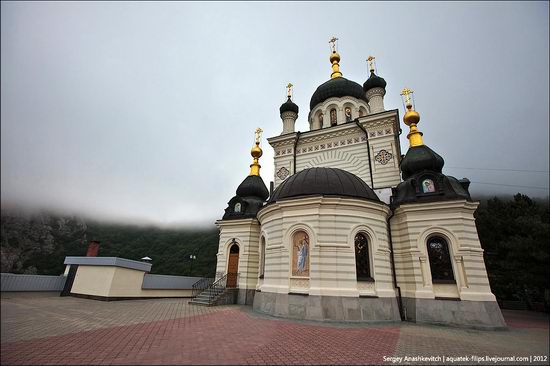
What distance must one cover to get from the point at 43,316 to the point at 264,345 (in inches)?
292

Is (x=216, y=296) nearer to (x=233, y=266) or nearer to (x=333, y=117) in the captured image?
(x=233, y=266)

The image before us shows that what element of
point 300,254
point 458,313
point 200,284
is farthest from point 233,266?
point 458,313

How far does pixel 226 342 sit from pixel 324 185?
25.9ft

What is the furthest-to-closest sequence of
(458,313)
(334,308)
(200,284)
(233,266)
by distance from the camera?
→ (200,284) < (233,266) < (458,313) < (334,308)

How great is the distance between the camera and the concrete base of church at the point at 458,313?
991cm

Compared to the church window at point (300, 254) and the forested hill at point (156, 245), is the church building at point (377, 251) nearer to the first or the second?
the church window at point (300, 254)

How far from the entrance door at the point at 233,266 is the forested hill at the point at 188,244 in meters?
9.23

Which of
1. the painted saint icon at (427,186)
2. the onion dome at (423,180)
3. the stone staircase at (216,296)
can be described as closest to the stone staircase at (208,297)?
the stone staircase at (216,296)

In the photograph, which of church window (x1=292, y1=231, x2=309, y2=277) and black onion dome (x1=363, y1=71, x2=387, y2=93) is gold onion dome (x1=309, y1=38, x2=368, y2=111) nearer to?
black onion dome (x1=363, y1=71, x2=387, y2=93)

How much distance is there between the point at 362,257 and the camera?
1138 cm

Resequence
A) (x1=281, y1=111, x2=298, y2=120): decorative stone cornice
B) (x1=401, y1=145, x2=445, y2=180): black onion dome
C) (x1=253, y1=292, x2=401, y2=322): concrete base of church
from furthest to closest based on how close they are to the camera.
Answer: (x1=281, y1=111, x2=298, y2=120): decorative stone cornice
(x1=401, y1=145, x2=445, y2=180): black onion dome
(x1=253, y1=292, x2=401, y2=322): concrete base of church

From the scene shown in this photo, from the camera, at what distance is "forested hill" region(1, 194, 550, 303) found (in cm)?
464

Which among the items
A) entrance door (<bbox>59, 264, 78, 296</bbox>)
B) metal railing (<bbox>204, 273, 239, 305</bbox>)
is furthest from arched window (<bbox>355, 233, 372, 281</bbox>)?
entrance door (<bbox>59, 264, 78, 296</bbox>)

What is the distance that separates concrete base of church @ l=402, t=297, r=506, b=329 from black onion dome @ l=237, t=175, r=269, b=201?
38.7 ft
